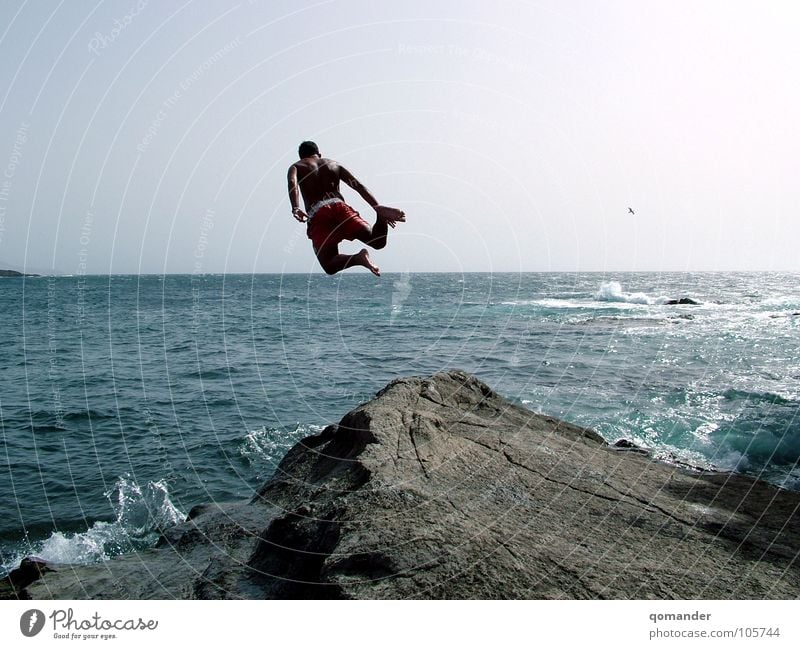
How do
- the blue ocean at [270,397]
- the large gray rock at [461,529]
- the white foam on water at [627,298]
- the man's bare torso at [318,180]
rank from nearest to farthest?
the large gray rock at [461,529]
the man's bare torso at [318,180]
the blue ocean at [270,397]
the white foam on water at [627,298]

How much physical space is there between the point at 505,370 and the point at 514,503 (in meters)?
17.4

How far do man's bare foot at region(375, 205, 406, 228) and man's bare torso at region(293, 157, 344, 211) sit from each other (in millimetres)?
731

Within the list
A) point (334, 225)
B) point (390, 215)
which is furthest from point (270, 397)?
point (390, 215)

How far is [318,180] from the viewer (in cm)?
633

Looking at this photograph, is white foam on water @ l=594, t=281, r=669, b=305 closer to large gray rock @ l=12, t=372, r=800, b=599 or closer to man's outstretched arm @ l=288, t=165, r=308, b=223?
large gray rock @ l=12, t=372, r=800, b=599

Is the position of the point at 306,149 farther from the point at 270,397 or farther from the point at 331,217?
Result: the point at 270,397

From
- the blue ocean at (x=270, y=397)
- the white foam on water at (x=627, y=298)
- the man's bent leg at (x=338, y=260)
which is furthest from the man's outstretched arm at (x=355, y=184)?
the white foam on water at (x=627, y=298)

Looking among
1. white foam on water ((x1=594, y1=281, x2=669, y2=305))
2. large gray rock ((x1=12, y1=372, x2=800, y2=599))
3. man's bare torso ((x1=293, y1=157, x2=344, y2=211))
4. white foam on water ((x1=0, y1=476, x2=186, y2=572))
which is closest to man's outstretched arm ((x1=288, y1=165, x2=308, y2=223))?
man's bare torso ((x1=293, y1=157, x2=344, y2=211))

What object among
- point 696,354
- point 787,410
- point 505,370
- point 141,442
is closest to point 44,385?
point 141,442

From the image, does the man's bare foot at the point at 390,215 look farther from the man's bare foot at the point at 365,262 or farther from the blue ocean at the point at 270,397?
the blue ocean at the point at 270,397

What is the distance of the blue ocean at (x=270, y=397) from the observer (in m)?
11.7

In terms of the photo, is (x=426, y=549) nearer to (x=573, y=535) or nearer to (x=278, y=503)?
(x=573, y=535)

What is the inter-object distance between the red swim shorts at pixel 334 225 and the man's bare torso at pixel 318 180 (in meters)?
0.18

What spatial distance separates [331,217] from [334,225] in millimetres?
102
